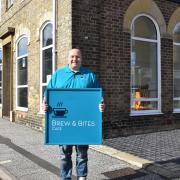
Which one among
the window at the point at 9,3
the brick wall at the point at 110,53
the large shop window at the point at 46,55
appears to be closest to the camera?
the brick wall at the point at 110,53

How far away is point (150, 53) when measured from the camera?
11.0 m

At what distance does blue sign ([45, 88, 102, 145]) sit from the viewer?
204 inches

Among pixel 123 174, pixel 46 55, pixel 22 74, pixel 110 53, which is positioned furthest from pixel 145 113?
pixel 22 74

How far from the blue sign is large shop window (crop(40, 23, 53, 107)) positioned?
572cm

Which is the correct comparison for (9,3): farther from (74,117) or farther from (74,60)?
(74,117)

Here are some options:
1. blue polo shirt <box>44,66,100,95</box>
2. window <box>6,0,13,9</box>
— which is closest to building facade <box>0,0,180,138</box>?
window <box>6,0,13,9</box>

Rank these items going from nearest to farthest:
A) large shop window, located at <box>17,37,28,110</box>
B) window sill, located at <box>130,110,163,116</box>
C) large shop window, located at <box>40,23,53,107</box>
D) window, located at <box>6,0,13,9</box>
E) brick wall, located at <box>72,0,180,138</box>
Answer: brick wall, located at <box>72,0,180,138</box>
window sill, located at <box>130,110,163,116</box>
large shop window, located at <box>40,23,53,107</box>
large shop window, located at <box>17,37,28,110</box>
window, located at <box>6,0,13,9</box>

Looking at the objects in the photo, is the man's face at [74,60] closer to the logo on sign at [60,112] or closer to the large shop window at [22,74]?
the logo on sign at [60,112]

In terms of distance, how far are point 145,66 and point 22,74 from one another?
4573 millimetres

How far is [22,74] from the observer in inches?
529

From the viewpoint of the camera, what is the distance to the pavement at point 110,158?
639cm

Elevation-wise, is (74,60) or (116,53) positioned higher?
(116,53)

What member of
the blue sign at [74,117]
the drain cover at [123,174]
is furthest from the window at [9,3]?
the blue sign at [74,117]

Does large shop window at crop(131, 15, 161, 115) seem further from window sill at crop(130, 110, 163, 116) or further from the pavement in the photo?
the pavement
